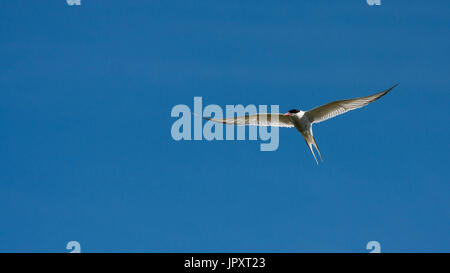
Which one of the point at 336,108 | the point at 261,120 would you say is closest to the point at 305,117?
the point at 336,108

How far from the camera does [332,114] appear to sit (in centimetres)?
1816

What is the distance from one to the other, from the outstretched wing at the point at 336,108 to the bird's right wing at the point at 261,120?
0.87 metres

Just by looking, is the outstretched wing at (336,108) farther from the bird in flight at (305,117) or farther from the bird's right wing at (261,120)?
the bird's right wing at (261,120)

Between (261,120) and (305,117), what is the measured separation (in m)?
1.34

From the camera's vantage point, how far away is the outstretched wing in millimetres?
17202

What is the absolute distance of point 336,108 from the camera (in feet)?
58.8

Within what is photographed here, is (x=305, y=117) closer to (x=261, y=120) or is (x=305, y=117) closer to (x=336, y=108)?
(x=336, y=108)

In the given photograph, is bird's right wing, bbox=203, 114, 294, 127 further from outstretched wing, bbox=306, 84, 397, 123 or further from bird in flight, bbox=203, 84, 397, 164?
outstretched wing, bbox=306, 84, 397, 123

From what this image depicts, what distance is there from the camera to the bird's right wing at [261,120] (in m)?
18.5

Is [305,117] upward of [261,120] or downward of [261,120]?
downward
